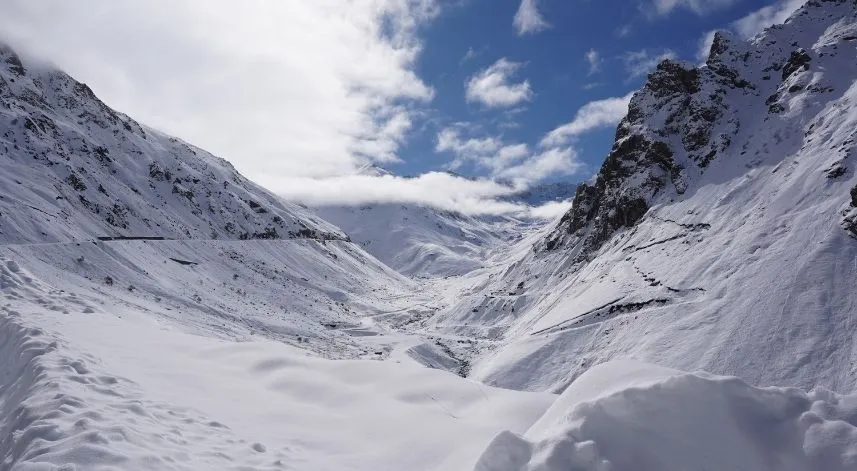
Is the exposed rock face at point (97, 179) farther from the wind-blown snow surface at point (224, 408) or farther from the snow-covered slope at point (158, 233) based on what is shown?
the wind-blown snow surface at point (224, 408)

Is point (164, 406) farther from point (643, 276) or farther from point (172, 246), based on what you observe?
point (172, 246)

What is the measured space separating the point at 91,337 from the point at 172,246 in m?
77.5

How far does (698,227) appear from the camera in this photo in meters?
55.6

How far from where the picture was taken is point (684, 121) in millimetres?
75625

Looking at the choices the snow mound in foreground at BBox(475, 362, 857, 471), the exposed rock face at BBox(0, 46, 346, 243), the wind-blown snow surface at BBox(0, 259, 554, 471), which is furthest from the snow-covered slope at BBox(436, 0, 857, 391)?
the exposed rock face at BBox(0, 46, 346, 243)

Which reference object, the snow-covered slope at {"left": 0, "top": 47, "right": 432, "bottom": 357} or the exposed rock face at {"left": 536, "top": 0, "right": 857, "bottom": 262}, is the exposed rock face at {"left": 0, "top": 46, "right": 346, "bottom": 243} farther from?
the exposed rock face at {"left": 536, "top": 0, "right": 857, "bottom": 262}

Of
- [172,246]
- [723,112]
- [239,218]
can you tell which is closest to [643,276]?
[723,112]

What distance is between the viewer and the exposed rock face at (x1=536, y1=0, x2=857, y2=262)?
67.6 meters

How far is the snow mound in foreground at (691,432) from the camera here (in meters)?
5.88

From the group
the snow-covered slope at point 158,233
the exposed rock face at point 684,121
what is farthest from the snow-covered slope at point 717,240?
the snow-covered slope at point 158,233

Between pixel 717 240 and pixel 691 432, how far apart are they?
172 ft

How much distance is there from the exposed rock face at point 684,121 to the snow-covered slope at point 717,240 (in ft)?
0.84

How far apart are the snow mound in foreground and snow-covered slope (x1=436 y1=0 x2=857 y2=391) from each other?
109 ft

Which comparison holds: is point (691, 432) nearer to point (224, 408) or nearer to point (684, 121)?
point (224, 408)
